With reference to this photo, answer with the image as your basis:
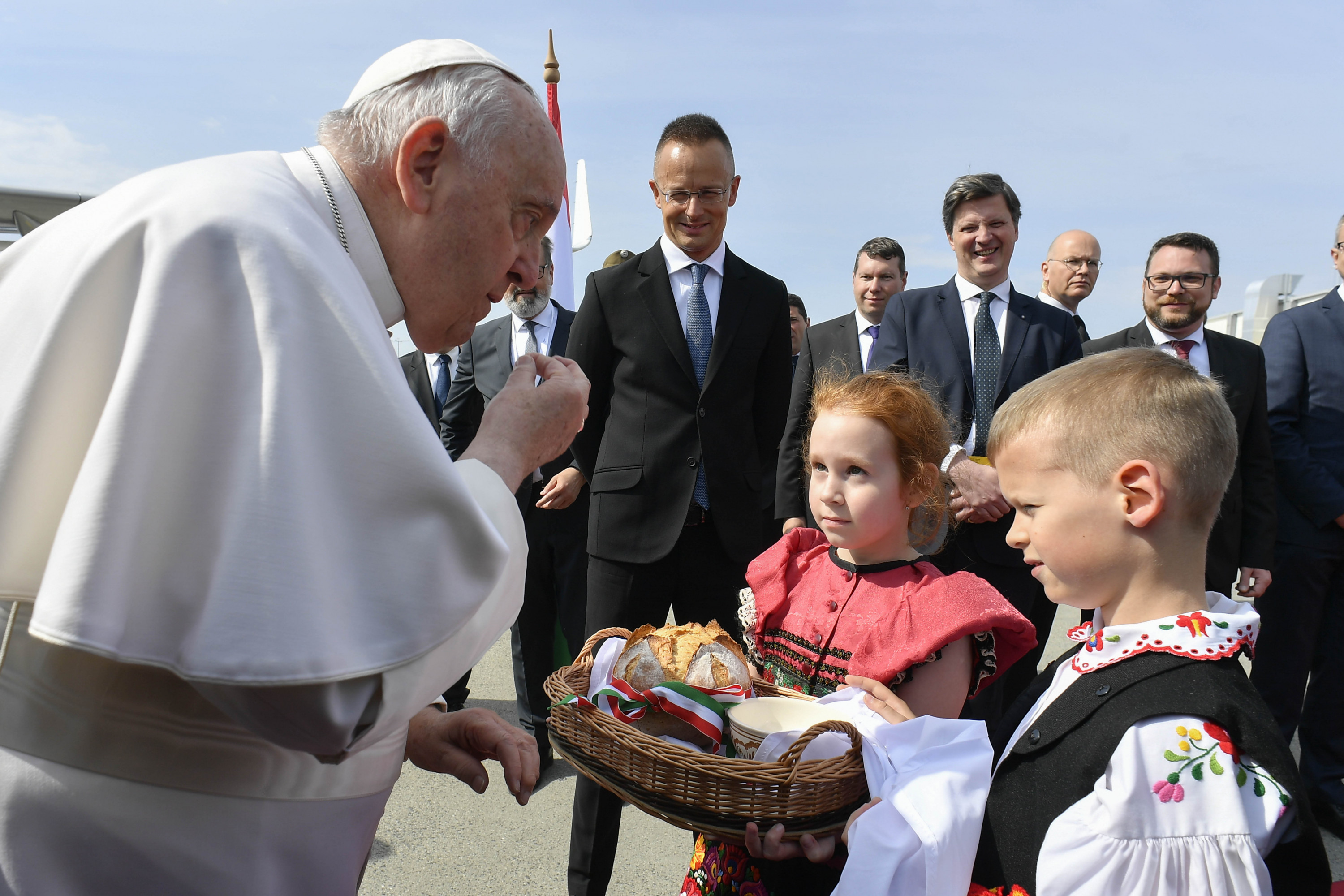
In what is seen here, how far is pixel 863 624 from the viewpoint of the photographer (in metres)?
2.22

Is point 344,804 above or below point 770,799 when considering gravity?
above

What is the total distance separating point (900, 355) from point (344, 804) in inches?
124

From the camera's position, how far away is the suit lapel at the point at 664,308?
348cm

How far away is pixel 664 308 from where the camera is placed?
3516 mm

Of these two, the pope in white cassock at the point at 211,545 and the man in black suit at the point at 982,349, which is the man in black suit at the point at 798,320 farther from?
the pope in white cassock at the point at 211,545

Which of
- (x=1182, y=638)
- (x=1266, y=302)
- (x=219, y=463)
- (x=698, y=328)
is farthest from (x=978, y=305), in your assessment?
(x=1266, y=302)

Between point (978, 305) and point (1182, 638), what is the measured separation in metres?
Result: 2.74

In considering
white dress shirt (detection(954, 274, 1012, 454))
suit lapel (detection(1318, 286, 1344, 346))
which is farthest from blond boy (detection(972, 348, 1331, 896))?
suit lapel (detection(1318, 286, 1344, 346))

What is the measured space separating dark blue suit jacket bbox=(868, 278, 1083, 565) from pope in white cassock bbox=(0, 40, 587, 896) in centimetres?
284

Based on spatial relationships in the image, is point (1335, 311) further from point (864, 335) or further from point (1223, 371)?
point (864, 335)

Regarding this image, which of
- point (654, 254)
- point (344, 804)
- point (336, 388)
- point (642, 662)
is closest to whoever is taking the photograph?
point (336, 388)

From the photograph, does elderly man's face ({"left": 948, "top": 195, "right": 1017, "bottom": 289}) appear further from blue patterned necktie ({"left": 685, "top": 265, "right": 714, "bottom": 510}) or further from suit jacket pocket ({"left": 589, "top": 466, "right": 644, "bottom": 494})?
suit jacket pocket ({"left": 589, "top": 466, "right": 644, "bottom": 494})

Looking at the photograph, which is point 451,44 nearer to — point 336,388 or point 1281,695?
point 336,388

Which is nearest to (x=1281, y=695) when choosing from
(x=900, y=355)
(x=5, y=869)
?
(x=900, y=355)
